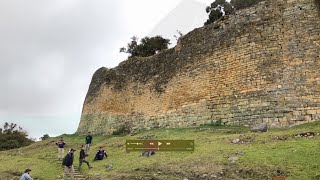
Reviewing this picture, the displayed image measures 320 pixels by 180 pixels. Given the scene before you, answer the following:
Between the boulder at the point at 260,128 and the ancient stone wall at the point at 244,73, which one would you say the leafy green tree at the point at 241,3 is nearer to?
the ancient stone wall at the point at 244,73

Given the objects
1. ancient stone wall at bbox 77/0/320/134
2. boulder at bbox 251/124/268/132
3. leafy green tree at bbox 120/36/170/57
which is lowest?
boulder at bbox 251/124/268/132

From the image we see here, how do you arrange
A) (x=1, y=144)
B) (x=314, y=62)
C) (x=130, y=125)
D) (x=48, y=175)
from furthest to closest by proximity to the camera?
(x=1, y=144) < (x=130, y=125) < (x=314, y=62) < (x=48, y=175)

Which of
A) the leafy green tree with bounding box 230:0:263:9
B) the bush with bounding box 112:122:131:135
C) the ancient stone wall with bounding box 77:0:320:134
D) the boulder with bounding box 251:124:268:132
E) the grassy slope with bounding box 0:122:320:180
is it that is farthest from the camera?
the leafy green tree with bounding box 230:0:263:9

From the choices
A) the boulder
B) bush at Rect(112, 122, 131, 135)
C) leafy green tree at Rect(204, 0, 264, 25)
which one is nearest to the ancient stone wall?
the boulder

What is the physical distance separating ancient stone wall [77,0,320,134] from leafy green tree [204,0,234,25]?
36.7 ft

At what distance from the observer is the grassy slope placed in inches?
533

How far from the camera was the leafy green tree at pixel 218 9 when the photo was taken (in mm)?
39906

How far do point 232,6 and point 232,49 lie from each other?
18.5 meters

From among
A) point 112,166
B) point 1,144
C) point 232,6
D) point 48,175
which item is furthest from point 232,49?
point 1,144

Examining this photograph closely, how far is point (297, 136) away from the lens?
16688mm

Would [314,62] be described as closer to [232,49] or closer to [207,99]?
[232,49]

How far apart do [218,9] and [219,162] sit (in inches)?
1114

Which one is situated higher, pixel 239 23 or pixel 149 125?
pixel 239 23

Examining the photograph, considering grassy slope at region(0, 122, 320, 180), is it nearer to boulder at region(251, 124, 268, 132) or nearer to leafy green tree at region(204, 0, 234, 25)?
boulder at region(251, 124, 268, 132)
